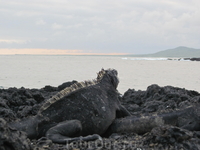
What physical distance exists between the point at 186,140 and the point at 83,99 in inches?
83.9

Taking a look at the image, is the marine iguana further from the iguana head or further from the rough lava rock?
the rough lava rock

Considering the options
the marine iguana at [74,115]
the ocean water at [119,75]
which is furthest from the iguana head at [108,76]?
the ocean water at [119,75]

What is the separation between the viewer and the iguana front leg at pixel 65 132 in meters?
4.85

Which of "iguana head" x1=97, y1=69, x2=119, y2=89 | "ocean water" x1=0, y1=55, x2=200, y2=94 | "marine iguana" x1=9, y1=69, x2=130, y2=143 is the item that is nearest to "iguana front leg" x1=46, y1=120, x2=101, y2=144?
"marine iguana" x1=9, y1=69, x2=130, y2=143

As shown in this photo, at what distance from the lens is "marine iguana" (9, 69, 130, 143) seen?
17.2 ft

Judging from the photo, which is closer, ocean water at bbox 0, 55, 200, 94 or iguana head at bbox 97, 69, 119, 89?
iguana head at bbox 97, 69, 119, 89

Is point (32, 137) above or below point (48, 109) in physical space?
below

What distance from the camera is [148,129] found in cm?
609

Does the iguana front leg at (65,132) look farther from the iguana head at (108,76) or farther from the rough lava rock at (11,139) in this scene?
the iguana head at (108,76)

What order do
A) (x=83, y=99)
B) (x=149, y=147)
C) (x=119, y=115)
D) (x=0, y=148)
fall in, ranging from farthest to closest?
(x=119, y=115) → (x=83, y=99) → (x=149, y=147) → (x=0, y=148)

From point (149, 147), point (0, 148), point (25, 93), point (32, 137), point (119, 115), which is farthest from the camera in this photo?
point (25, 93)

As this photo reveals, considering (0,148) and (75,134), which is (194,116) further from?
(0,148)

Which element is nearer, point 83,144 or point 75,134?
point 83,144

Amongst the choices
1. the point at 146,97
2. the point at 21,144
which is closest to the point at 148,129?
the point at 21,144
